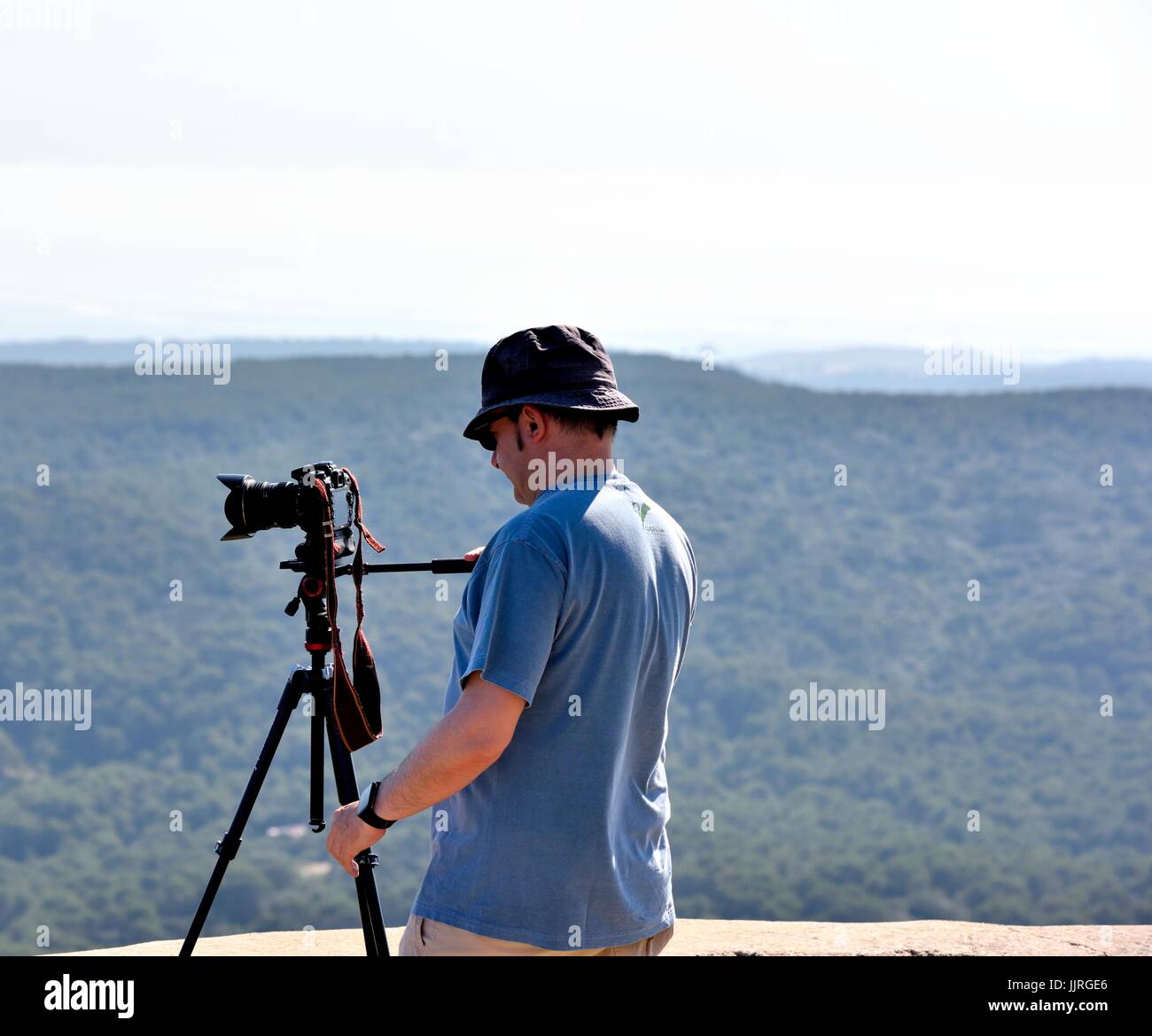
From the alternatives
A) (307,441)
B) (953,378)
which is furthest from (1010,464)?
(307,441)

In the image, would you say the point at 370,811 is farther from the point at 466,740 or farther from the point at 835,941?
the point at 835,941

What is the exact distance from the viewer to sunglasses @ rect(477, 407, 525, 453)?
7.25 ft

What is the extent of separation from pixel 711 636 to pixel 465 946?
43.2 metres

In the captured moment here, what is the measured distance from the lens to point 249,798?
277 cm

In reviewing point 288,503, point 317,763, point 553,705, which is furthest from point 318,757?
point 553,705

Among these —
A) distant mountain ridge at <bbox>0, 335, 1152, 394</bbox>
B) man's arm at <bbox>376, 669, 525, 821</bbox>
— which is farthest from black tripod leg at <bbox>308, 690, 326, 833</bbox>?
distant mountain ridge at <bbox>0, 335, 1152, 394</bbox>

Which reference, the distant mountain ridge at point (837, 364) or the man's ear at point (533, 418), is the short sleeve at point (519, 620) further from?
the distant mountain ridge at point (837, 364)

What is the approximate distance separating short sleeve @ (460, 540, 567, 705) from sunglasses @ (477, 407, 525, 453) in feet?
0.97

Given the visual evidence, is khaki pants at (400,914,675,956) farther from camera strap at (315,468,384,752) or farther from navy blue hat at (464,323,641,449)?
navy blue hat at (464,323,641,449)

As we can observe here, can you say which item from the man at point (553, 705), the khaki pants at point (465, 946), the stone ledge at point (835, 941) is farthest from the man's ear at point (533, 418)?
the stone ledge at point (835, 941)

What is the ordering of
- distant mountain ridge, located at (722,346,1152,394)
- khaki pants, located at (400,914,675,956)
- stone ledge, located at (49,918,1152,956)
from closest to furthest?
1. khaki pants, located at (400,914,675,956)
2. stone ledge, located at (49,918,1152,956)
3. distant mountain ridge, located at (722,346,1152,394)

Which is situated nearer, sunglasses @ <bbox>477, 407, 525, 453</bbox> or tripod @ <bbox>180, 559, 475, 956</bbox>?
sunglasses @ <bbox>477, 407, 525, 453</bbox>

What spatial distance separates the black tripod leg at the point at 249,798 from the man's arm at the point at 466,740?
776 mm

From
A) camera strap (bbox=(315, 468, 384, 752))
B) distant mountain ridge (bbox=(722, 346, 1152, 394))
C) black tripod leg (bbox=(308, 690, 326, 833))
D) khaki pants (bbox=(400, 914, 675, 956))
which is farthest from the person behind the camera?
distant mountain ridge (bbox=(722, 346, 1152, 394))
